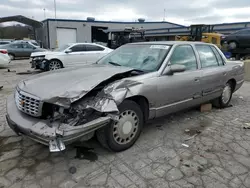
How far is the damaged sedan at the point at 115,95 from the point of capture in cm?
261

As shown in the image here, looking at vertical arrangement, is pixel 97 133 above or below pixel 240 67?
below

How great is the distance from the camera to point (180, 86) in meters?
3.82

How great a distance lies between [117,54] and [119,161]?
2.28 metres

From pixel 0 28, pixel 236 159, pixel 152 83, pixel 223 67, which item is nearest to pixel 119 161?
pixel 152 83

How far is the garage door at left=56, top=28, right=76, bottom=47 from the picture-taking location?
3017 centimetres

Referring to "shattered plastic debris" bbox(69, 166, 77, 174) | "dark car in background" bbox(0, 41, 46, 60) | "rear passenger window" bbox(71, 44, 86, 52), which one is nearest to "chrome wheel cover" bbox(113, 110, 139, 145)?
"shattered plastic debris" bbox(69, 166, 77, 174)

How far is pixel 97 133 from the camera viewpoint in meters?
2.92

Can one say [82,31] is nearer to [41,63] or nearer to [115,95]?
[41,63]

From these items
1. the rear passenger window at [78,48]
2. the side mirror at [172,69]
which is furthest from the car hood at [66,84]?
the rear passenger window at [78,48]

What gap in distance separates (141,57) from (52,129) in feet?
6.96

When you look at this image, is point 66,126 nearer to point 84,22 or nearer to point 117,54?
point 117,54

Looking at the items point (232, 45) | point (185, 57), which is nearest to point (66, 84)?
point (185, 57)

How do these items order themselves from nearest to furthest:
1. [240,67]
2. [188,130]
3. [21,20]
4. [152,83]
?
[152,83], [188,130], [240,67], [21,20]

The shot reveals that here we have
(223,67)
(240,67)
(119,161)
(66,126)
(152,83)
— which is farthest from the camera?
(240,67)
